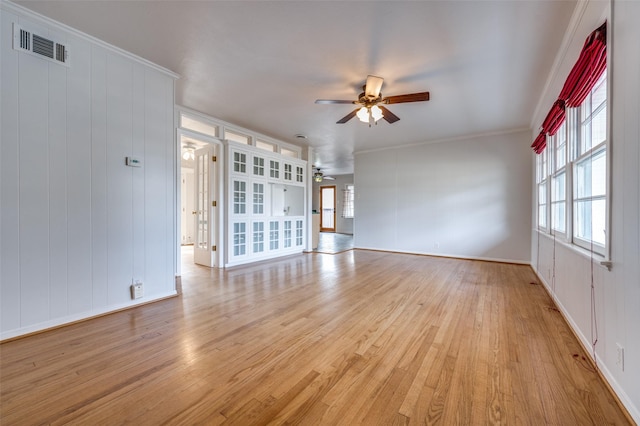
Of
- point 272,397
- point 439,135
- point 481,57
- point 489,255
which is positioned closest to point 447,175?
point 439,135

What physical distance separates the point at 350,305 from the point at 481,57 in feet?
9.56

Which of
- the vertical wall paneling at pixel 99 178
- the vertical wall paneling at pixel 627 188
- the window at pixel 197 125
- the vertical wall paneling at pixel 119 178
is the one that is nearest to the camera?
the vertical wall paneling at pixel 627 188

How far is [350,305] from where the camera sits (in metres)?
2.83

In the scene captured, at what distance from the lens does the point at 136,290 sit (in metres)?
2.74

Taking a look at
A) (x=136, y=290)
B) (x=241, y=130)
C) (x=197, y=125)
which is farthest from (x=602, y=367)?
(x=197, y=125)

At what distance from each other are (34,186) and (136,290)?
4.18 ft

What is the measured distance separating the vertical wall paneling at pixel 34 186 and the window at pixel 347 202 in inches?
388

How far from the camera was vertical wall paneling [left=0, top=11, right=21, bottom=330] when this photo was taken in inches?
78.2

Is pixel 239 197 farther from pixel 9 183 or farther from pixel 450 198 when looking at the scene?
pixel 450 198

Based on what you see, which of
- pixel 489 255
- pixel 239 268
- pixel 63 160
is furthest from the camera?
pixel 489 255

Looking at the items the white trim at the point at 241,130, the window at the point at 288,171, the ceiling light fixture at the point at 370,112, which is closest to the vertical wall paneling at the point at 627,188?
the ceiling light fixture at the point at 370,112

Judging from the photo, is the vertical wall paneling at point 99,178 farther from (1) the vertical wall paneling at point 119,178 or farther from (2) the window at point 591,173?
(2) the window at point 591,173

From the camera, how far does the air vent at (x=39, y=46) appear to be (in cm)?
207

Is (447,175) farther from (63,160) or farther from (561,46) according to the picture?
(63,160)
